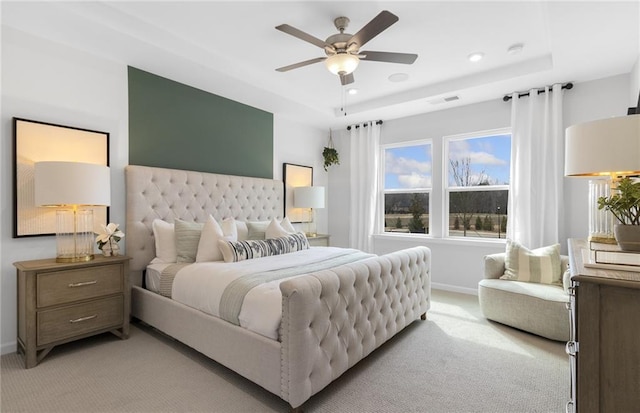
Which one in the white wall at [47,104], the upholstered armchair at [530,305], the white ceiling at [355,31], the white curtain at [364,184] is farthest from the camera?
the white curtain at [364,184]

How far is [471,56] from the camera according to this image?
3229 mm

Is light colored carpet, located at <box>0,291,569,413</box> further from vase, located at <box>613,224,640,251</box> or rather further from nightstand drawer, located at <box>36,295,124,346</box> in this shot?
vase, located at <box>613,224,640,251</box>

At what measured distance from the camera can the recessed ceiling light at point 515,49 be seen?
299cm

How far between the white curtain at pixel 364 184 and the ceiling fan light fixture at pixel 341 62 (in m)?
2.71

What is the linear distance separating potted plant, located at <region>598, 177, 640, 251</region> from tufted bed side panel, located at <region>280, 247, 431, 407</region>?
1426 mm

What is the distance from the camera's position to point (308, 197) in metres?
4.89

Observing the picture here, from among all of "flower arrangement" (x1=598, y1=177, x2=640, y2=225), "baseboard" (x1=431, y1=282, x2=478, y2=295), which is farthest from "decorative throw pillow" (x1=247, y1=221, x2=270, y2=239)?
"flower arrangement" (x1=598, y1=177, x2=640, y2=225)

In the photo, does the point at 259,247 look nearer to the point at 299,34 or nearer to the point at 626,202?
the point at 299,34

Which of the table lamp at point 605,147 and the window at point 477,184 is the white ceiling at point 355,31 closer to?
the window at point 477,184

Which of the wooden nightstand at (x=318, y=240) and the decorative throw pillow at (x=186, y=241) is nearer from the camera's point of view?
the decorative throw pillow at (x=186, y=241)

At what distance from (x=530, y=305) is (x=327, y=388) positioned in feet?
6.91

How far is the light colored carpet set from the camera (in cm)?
192

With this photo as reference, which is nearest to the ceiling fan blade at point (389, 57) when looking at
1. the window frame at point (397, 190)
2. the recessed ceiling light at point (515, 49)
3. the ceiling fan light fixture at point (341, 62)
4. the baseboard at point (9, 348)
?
the ceiling fan light fixture at point (341, 62)

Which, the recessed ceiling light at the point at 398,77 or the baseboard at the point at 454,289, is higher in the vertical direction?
the recessed ceiling light at the point at 398,77
